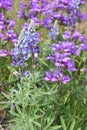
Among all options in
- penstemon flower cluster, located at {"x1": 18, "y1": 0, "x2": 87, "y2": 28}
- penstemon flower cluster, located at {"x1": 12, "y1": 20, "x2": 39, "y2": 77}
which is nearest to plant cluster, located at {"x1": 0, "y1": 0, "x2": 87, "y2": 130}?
penstemon flower cluster, located at {"x1": 12, "y1": 20, "x2": 39, "y2": 77}

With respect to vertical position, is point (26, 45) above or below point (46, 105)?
above

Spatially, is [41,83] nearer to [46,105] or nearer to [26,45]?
[46,105]

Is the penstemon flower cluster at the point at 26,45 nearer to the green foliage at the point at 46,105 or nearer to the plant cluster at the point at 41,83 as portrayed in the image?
the plant cluster at the point at 41,83

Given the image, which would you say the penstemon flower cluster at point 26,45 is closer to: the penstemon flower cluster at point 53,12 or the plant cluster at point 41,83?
the plant cluster at point 41,83

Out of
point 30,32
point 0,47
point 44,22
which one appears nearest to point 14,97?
point 30,32

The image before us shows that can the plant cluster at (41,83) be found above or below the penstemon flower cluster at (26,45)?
below

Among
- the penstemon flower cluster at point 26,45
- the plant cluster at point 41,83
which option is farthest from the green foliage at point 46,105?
the penstemon flower cluster at point 26,45

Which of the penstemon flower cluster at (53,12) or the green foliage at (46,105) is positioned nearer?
the green foliage at (46,105)

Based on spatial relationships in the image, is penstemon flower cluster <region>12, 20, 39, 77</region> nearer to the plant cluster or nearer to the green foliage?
the plant cluster

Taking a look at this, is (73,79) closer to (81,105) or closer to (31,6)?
(81,105)

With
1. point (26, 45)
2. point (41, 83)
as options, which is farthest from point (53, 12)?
point (26, 45)

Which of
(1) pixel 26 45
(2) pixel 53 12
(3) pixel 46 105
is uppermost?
(1) pixel 26 45

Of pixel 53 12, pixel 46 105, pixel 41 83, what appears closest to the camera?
pixel 46 105

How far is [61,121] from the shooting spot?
11.3 feet
